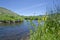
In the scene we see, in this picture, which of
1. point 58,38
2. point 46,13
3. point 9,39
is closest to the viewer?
point 58,38

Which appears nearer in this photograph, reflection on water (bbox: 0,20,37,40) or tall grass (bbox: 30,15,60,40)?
tall grass (bbox: 30,15,60,40)

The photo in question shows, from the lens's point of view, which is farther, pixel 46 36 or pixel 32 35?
pixel 32 35

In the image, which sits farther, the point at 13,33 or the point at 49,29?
the point at 13,33

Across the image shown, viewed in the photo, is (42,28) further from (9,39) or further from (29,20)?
(9,39)

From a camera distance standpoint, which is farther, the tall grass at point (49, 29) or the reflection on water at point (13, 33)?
the reflection on water at point (13, 33)

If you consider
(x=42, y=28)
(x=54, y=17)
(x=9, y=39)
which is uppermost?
(x=54, y=17)

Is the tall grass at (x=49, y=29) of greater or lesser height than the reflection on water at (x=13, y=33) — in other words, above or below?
above

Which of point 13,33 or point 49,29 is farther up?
point 49,29

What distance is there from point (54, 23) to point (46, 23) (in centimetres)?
24

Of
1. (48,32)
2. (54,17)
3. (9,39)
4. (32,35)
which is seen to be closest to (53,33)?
(48,32)

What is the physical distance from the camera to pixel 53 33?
12.2 feet

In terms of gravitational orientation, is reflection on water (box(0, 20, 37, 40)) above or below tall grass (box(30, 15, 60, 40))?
below

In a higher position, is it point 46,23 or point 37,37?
point 46,23

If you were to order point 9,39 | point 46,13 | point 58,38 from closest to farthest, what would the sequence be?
point 58,38 → point 46,13 → point 9,39
